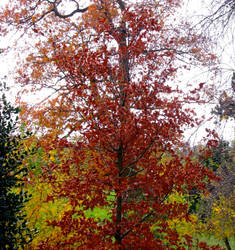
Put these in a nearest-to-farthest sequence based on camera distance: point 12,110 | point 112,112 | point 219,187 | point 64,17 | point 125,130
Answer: point 12,110, point 125,130, point 112,112, point 219,187, point 64,17

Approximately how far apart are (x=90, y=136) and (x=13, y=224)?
1659 millimetres

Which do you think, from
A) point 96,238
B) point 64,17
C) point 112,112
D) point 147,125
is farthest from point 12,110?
point 64,17

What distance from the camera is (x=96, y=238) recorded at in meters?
4.17

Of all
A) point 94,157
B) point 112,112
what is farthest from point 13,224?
point 112,112

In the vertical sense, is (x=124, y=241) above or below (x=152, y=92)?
below

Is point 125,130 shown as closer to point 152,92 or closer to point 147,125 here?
point 147,125

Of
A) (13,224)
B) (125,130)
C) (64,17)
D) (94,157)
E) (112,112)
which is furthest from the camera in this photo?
(64,17)

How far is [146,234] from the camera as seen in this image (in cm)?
425

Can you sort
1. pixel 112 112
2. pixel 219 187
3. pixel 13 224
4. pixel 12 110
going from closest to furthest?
pixel 13 224, pixel 12 110, pixel 112 112, pixel 219 187

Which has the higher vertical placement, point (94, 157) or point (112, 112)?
point (112, 112)

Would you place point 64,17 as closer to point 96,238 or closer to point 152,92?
point 152,92

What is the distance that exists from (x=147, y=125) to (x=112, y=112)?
61 cm

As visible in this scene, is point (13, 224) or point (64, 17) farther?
point (64, 17)

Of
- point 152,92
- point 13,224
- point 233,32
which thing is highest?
point 233,32
